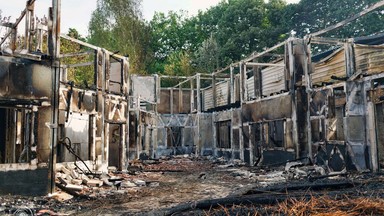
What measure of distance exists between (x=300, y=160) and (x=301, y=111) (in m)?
2.30

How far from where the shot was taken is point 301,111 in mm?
16531

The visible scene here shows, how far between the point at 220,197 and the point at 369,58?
382 inches

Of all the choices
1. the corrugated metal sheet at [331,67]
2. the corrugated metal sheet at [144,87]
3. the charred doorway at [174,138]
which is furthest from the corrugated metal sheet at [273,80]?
the charred doorway at [174,138]

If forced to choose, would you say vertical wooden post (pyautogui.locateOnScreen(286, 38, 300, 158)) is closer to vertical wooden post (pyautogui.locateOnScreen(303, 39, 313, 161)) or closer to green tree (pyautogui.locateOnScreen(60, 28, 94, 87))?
vertical wooden post (pyautogui.locateOnScreen(303, 39, 313, 161))

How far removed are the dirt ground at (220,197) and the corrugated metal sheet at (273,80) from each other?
19.4ft

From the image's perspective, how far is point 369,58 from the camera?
49.8ft

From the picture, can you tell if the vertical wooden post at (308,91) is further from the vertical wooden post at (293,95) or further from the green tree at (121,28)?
the green tree at (121,28)

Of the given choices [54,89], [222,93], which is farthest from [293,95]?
[222,93]

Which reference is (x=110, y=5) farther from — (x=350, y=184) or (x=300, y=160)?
(x=350, y=184)

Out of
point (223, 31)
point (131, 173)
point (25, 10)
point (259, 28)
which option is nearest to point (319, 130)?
point (131, 173)

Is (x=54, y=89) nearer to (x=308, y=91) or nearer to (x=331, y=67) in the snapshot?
(x=308, y=91)

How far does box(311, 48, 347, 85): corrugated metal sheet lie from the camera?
16562mm

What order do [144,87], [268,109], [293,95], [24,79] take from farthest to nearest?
1. [144,87]
2. [268,109]
3. [293,95]
4. [24,79]

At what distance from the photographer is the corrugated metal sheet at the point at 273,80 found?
67.1 feet
